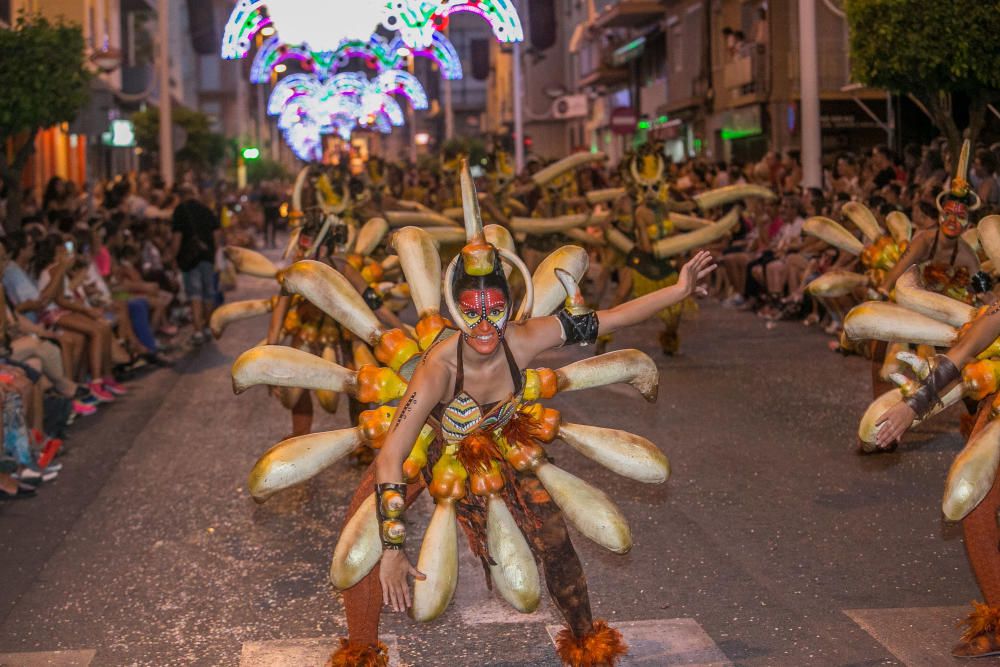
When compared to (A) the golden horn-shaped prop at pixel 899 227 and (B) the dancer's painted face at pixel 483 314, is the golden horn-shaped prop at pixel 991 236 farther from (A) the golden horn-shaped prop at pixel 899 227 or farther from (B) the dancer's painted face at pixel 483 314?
(A) the golden horn-shaped prop at pixel 899 227

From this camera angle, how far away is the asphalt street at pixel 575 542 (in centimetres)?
646

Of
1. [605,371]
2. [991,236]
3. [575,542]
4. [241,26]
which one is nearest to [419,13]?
[241,26]

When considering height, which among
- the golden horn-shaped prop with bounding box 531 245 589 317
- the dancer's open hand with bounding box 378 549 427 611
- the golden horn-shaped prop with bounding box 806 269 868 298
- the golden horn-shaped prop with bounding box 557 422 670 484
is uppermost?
the golden horn-shaped prop with bounding box 531 245 589 317

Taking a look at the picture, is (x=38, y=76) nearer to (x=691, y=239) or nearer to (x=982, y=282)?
(x=691, y=239)

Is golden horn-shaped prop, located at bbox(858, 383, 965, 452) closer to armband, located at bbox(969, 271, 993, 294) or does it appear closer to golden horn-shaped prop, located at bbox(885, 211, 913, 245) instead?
armband, located at bbox(969, 271, 993, 294)

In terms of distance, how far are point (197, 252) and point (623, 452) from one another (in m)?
15.5

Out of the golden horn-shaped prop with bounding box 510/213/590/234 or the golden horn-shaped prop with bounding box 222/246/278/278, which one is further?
the golden horn-shaped prop with bounding box 510/213/590/234

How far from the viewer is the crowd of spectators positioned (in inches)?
427

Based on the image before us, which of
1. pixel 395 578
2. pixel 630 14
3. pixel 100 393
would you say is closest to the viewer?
pixel 395 578

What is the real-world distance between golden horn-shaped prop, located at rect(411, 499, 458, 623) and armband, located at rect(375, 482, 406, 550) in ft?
0.83

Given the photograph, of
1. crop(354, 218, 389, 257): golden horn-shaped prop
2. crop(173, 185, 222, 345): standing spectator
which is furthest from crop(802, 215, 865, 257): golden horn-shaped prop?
crop(173, 185, 222, 345): standing spectator

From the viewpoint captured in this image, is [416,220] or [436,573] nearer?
[436,573]

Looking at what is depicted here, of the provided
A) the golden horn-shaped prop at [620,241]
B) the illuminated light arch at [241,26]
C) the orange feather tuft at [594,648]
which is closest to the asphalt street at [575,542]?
the orange feather tuft at [594,648]

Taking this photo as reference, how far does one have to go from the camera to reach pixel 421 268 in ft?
19.4
